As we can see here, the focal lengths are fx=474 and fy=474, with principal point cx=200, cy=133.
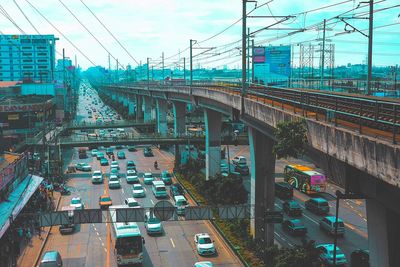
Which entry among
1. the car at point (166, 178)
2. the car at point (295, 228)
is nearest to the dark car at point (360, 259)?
the car at point (295, 228)

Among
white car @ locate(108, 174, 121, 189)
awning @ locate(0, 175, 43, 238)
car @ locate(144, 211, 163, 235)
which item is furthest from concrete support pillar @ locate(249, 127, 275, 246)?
white car @ locate(108, 174, 121, 189)

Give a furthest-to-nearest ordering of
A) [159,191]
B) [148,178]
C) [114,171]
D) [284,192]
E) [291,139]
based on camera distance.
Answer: [114,171] → [148,178] → [159,191] → [284,192] → [291,139]

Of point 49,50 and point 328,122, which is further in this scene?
point 49,50

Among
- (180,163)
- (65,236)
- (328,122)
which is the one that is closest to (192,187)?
(180,163)

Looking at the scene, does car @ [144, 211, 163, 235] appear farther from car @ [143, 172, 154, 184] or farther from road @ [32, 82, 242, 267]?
car @ [143, 172, 154, 184]

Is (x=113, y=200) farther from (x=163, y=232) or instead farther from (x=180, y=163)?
(x=180, y=163)

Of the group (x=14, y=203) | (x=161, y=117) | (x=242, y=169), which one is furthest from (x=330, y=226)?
(x=161, y=117)

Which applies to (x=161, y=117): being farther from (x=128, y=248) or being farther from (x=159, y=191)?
(x=128, y=248)
